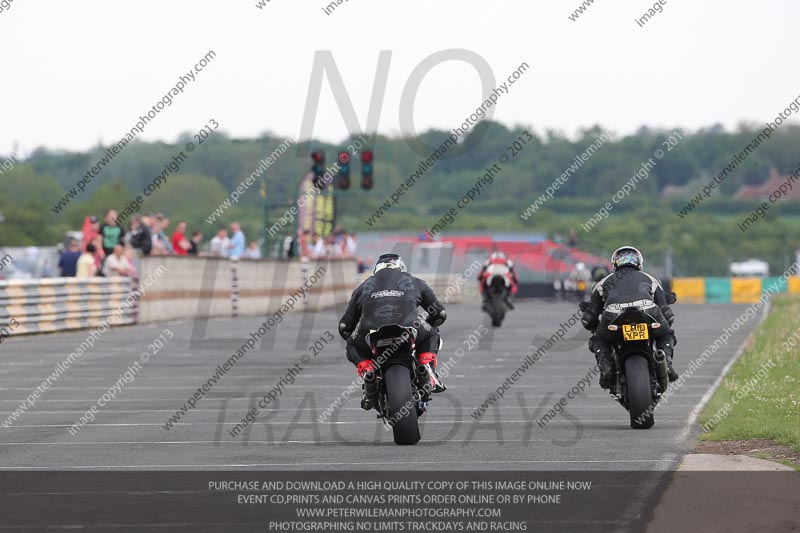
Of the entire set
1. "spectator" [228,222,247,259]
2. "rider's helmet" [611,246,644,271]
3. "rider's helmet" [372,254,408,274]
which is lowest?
"spectator" [228,222,247,259]

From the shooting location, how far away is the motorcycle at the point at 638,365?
1242 cm

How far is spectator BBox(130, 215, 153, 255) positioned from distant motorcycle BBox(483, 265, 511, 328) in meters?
6.76

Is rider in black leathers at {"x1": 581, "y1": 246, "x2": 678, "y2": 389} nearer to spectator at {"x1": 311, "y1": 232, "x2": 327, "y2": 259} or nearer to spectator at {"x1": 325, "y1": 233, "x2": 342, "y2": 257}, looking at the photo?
spectator at {"x1": 311, "y1": 232, "x2": 327, "y2": 259}

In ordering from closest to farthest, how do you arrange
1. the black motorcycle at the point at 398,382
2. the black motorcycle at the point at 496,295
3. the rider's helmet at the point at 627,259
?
the black motorcycle at the point at 398,382 < the rider's helmet at the point at 627,259 < the black motorcycle at the point at 496,295

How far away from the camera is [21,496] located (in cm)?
888

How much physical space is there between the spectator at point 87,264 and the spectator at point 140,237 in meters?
1.45

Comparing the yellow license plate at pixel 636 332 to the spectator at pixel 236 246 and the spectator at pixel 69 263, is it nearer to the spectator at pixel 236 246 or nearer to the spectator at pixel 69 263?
the spectator at pixel 69 263

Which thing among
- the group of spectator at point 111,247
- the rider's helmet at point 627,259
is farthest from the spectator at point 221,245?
the rider's helmet at point 627,259

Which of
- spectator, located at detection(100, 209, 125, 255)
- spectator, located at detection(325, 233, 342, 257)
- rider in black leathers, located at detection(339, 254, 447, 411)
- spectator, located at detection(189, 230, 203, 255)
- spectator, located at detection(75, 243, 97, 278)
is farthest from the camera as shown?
spectator, located at detection(325, 233, 342, 257)

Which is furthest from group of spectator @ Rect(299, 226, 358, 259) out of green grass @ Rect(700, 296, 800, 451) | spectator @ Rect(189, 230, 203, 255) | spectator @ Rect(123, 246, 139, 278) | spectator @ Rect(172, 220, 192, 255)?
green grass @ Rect(700, 296, 800, 451)

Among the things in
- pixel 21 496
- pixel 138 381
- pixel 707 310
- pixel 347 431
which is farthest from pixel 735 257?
pixel 21 496

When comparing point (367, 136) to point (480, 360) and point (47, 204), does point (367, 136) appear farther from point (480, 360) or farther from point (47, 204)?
point (47, 204)

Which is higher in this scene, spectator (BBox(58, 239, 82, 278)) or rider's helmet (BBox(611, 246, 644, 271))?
rider's helmet (BBox(611, 246, 644, 271))

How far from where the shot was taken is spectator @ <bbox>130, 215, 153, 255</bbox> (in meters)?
30.8
